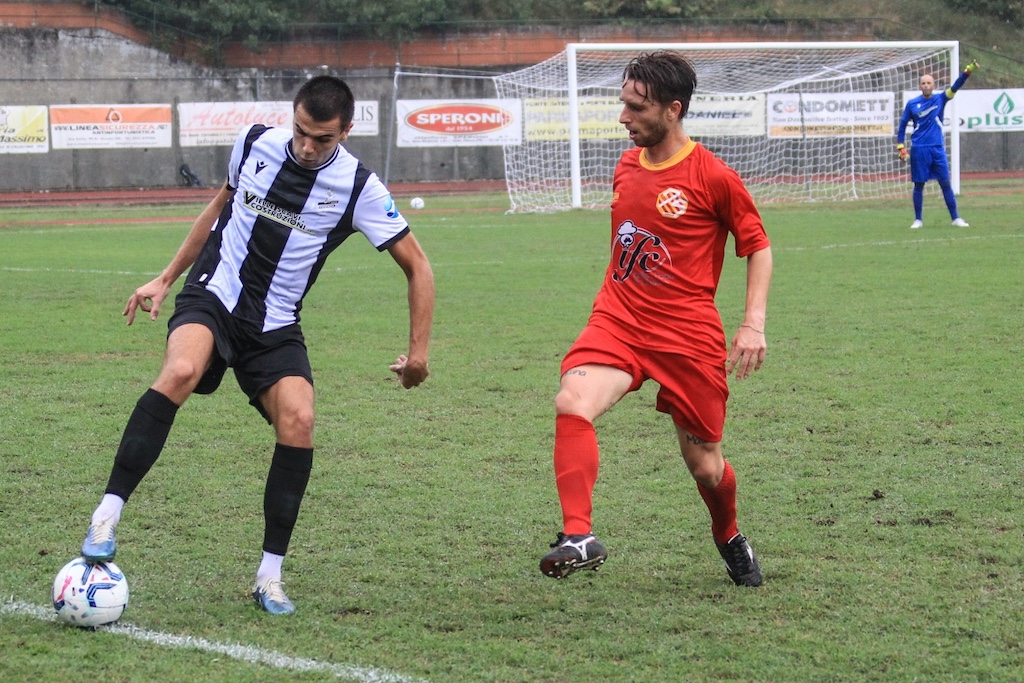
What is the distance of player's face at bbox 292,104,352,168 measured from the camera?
407cm

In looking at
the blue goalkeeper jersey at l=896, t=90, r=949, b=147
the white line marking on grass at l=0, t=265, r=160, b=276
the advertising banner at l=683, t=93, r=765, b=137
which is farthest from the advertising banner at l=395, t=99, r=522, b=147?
the white line marking on grass at l=0, t=265, r=160, b=276

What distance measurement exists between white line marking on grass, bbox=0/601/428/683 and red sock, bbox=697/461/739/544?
4.44 feet

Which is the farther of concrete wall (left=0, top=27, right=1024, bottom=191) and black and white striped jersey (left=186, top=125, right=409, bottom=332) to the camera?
concrete wall (left=0, top=27, right=1024, bottom=191)

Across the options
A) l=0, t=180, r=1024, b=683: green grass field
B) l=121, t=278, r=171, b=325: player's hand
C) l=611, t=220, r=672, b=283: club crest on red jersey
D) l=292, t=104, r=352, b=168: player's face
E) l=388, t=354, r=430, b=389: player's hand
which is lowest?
l=0, t=180, r=1024, b=683: green grass field

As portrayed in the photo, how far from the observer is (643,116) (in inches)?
164

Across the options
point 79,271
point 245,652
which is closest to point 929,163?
point 79,271

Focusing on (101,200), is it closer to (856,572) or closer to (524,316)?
(524,316)

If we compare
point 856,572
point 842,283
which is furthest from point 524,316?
point 856,572

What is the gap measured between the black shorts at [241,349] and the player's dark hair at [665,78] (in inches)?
58.3

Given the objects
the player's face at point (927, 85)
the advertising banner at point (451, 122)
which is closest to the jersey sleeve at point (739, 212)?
the player's face at point (927, 85)

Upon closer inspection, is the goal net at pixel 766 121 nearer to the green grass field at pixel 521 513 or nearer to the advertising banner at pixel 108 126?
the advertising banner at pixel 108 126

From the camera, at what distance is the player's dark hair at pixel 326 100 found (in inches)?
159

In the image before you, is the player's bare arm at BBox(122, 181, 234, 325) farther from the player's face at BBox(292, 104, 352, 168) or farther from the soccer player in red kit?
the soccer player in red kit

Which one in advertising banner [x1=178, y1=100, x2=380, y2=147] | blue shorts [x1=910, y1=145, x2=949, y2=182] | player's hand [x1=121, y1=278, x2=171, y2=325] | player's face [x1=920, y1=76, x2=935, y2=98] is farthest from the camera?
advertising banner [x1=178, y1=100, x2=380, y2=147]
